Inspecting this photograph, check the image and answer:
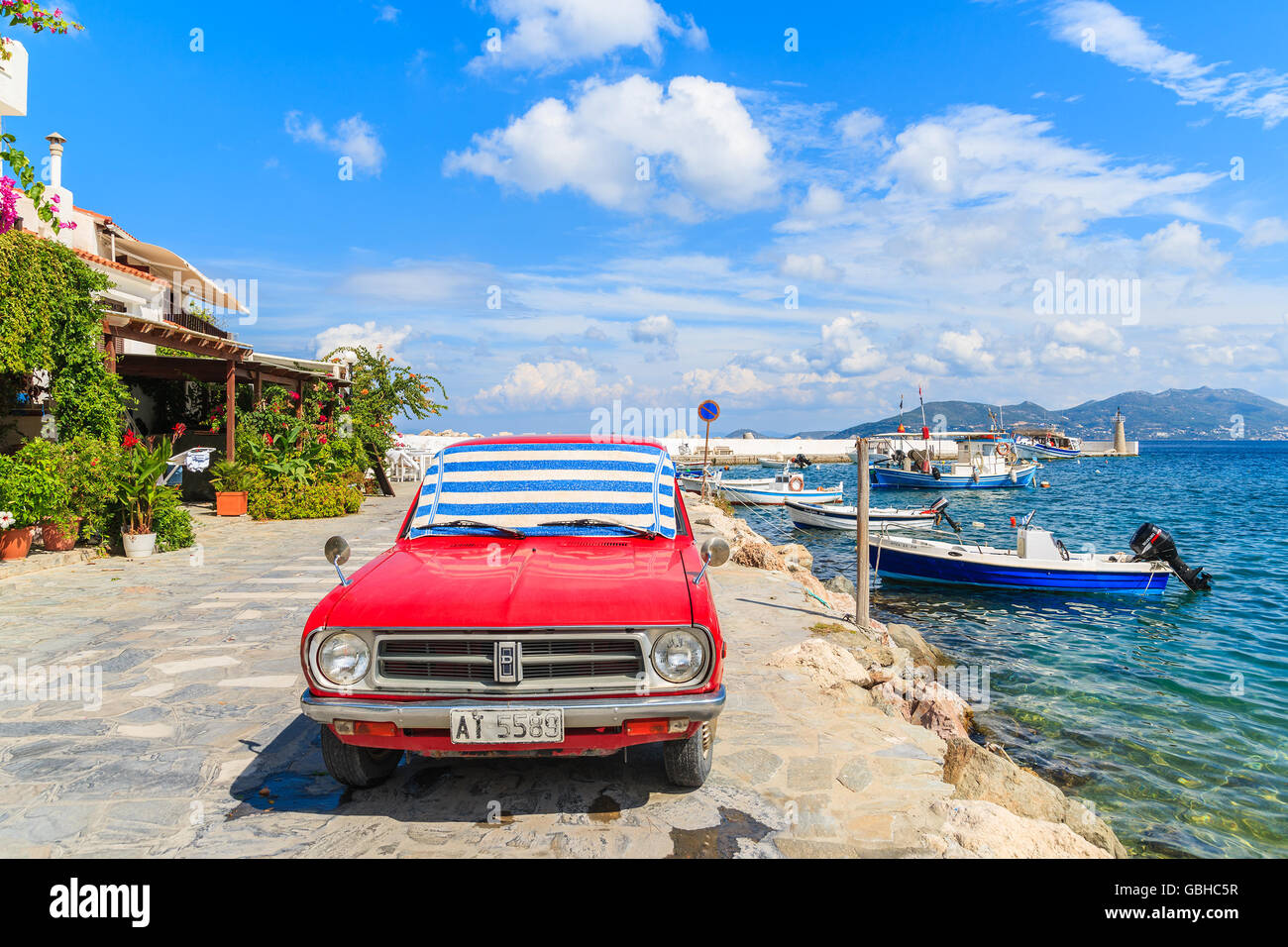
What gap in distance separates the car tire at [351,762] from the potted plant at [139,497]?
9.83 meters

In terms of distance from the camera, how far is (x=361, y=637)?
347 cm

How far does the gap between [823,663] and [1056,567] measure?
1220 centimetres

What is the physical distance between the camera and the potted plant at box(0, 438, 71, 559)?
32.9 feet

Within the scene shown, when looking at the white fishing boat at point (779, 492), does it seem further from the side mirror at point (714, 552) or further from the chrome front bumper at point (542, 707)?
the chrome front bumper at point (542, 707)

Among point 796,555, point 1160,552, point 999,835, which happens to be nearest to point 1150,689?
point 1160,552

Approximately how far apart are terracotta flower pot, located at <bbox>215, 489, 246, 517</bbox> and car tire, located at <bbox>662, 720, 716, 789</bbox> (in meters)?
15.6

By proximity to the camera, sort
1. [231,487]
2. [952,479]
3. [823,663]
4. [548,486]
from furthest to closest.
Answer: [952,479] < [231,487] < [823,663] < [548,486]

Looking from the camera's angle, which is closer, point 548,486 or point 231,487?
point 548,486

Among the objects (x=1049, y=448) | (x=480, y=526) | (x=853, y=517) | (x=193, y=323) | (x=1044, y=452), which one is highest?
(x=193, y=323)

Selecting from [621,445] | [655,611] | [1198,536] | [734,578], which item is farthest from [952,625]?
[1198,536]

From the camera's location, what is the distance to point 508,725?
3.31 meters

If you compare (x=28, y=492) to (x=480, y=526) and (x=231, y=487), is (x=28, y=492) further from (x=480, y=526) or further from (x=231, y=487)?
(x=480, y=526)
